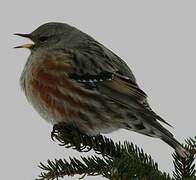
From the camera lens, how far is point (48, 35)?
5.83 m

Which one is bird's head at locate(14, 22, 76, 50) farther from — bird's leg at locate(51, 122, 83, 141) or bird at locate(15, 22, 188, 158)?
bird's leg at locate(51, 122, 83, 141)

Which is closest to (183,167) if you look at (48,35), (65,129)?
(65,129)

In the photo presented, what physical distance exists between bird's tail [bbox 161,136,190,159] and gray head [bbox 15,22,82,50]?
2.19m

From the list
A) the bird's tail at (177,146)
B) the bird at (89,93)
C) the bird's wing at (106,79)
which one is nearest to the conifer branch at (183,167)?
the bird's tail at (177,146)

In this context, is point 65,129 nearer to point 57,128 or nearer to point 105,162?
point 57,128

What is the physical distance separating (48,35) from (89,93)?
1317mm

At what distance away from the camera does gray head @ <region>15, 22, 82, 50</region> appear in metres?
5.78

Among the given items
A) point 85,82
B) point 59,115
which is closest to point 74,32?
point 85,82

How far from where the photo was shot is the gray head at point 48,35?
19.0 feet

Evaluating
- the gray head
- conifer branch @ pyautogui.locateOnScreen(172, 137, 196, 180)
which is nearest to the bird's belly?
the gray head

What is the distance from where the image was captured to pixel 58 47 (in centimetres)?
562

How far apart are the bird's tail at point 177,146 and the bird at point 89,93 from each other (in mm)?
168

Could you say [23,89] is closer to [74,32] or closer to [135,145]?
[74,32]

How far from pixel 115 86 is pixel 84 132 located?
0.66 m
